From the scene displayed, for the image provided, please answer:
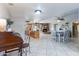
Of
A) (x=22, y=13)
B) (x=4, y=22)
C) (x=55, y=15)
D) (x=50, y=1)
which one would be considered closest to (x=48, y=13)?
(x=55, y=15)

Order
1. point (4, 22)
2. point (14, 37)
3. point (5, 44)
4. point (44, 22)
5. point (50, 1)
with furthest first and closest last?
1. point (44, 22)
2. point (4, 22)
3. point (14, 37)
4. point (5, 44)
5. point (50, 1)

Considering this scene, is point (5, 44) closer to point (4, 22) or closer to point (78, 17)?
point (4, 22)

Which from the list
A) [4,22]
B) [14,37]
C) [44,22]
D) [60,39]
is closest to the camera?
[14,37]

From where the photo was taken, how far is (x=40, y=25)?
523 cm

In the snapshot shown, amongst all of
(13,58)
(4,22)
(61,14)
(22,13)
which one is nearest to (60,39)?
(61,14)

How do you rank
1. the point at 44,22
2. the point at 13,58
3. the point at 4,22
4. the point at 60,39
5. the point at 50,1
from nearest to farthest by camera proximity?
the point at 50,1 < the point at 13,58 < the point at 4,22 < the point at 44,22 < the point at 60,39

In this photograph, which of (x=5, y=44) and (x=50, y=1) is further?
(x=5, y=44)

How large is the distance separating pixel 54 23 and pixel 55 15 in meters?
0.33

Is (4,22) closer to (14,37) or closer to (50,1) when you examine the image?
(14,37)

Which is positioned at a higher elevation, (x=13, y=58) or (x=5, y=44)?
(x=5, y=44)

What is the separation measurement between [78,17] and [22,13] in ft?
7.46

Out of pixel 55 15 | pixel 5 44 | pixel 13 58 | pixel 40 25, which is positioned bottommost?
pixel 13 58

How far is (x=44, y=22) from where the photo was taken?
5.05 meters

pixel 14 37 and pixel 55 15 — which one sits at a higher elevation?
pixel 55 15
